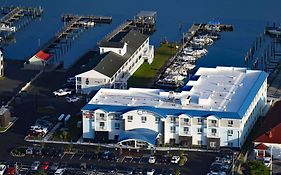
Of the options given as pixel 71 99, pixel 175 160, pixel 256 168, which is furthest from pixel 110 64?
pixel 256 168

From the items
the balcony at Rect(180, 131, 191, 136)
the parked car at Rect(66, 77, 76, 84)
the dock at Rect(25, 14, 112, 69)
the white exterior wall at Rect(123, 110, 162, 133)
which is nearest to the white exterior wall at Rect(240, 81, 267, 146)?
the balcony at Rect(180, 131, 191, 136)

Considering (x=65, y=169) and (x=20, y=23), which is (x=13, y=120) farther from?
(x=20, y=23)

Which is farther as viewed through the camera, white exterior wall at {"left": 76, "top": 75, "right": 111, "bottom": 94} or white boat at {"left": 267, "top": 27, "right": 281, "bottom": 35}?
white boat at {"left": 267, "top": 27, "right": 281, "bottom": 35}

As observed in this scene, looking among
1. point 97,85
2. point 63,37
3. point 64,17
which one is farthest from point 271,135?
point 64,17

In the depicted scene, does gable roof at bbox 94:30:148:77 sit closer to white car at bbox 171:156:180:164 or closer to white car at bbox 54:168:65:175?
white car at bbox 171:156:180:164

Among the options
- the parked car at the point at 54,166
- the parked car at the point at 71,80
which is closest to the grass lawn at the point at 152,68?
the parked car at the point at 71,80

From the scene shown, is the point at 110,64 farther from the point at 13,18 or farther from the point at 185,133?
the point at 13,18

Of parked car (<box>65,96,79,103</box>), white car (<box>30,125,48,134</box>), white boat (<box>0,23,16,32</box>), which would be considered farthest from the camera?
white boat (<box>0,23,16,32</box>)

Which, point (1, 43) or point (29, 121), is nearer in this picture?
point (29, 121)
